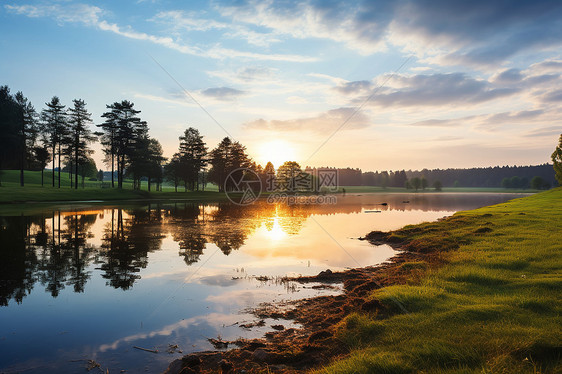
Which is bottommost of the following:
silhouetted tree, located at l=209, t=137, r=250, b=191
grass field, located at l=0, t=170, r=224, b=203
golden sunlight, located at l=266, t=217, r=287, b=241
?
golden sunlight, located at l=266, t=217, r=287, b=241

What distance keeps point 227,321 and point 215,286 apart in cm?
352

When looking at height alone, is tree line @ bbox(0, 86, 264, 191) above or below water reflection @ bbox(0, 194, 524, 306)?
above

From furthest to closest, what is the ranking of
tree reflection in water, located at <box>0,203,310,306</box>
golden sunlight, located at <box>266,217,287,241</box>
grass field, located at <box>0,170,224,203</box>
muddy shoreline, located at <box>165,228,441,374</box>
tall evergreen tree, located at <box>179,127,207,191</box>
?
tall evergreen tree, located at <box>179,127,207,191</box> → grass field, located at <box>0,170,224,203</box> → golden sunlight, located at <box>266,217,287,241</box> → tree reflection in water, located at <box>0,203,310,306</box> → muddy shoreline, located at <box>165,228,441,374</box>

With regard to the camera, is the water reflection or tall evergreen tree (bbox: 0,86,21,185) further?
tall evergreen tree (bbox: 0,86,21,185)

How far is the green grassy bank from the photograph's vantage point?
5.89 metres

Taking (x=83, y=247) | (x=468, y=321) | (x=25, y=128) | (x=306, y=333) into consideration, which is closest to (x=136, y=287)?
(x=306, y=333)

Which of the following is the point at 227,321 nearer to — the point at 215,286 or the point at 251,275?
the point at 215,286

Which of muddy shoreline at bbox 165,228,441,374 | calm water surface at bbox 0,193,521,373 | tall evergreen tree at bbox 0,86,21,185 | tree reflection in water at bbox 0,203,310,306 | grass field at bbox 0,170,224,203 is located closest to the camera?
muddy shoreline at bbox 165,228,441,374

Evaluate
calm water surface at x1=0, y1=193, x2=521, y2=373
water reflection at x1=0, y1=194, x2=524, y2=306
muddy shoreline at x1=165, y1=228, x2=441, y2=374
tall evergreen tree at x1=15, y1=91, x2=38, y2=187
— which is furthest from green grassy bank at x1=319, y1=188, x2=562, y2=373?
tall evergreen tree at x1=15, y1=91, x2=38, y2=187

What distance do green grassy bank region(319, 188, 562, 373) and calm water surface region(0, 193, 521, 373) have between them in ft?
11.3

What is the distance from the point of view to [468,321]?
750 cm

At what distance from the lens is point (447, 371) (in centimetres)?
548

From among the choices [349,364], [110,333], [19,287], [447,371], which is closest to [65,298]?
[19,287]

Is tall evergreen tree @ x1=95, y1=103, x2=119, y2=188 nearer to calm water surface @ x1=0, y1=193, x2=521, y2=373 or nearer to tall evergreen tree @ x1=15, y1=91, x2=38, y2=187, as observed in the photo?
tall evergreen tree @ x1=15, y1=91, x2=38, y2=187
